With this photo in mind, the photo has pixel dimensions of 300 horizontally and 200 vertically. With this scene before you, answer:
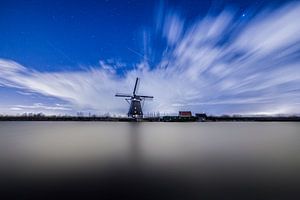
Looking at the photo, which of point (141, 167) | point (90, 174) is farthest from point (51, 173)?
point (141, 167)

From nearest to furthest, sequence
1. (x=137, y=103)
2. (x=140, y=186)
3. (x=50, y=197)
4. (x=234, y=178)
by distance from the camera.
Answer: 1. (x=50, y=197)
2. (x=140, y=186)
3. (x=234, y=178)
4. (x=137, y=103)

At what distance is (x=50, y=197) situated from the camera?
22.9 ft

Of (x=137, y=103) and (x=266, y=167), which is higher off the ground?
(x=137, y=103)

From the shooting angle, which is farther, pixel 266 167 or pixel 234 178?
pixel 266 167

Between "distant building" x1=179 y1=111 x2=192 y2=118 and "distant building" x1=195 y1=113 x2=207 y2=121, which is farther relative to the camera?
"distant building" x1=195 y1=113 x2=207 y2=121

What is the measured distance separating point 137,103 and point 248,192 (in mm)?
112091

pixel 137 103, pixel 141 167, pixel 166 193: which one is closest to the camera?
pixel 166 193

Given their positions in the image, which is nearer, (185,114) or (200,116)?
(185,114)

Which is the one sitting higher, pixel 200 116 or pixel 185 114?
pixel 185 114

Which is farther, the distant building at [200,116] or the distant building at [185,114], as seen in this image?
the distant building at [200,116]

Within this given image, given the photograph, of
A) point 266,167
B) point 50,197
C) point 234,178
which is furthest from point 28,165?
point 266,167

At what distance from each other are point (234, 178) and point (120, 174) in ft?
22.1

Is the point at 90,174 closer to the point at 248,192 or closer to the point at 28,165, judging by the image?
the point at 28,165

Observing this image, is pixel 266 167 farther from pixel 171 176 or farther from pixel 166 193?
pixel 166 193
